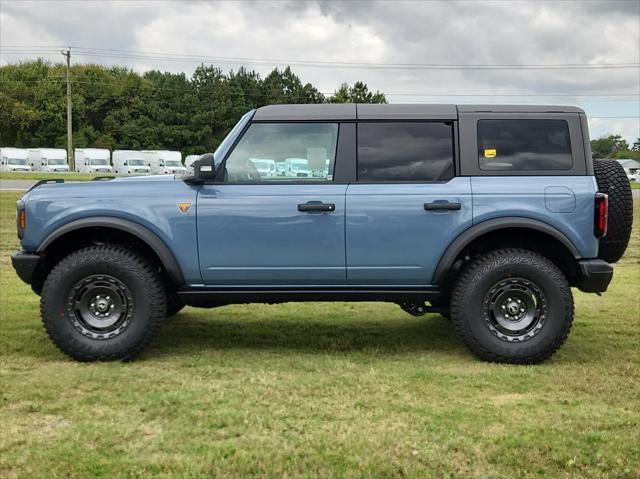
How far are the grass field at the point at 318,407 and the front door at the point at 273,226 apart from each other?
2.09 ft

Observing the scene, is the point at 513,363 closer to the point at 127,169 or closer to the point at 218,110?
the point at 127,169

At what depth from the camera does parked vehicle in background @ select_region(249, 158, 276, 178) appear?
4.96 m

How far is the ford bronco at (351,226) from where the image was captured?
→ 4.80 meters

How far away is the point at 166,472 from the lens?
3.01 meters

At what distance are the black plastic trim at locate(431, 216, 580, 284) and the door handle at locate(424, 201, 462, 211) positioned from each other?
0.62 feet

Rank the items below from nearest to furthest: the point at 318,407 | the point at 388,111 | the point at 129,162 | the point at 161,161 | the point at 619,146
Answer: the point at 318,407 < the point at 388,111 < the point at 161,161 < the point at 129,162 < the point at 619,146

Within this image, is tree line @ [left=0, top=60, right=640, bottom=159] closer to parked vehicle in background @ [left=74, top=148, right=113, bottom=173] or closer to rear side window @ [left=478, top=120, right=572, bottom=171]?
parked vehicle in background @ [left=74, top=148, right=113, bottom=173]

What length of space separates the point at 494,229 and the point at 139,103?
222ft

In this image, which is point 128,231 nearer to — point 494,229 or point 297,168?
point 297,168

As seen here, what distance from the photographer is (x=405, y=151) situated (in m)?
4.97

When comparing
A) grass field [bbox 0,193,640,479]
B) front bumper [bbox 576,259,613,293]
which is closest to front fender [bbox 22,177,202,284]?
grass field [bbox 0,193,640,479]

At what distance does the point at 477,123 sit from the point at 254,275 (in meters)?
1.99

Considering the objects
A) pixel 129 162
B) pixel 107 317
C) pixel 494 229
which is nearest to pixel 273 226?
pixel 107 317

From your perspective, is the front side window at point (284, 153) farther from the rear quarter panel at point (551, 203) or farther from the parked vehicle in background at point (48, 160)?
the parked vehicle in background at point (48, 160)
